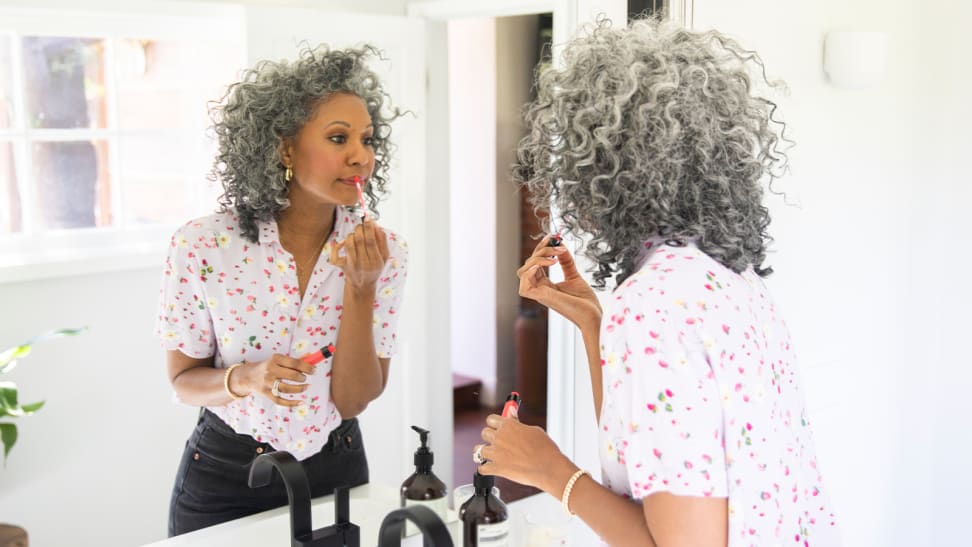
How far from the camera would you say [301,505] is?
50.9 inches

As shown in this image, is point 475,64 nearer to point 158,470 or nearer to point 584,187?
point 584,187

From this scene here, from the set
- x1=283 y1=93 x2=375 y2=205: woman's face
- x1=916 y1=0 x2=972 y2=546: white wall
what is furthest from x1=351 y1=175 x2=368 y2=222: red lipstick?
x1=916 y1=0 x2=972 y2=546: white wall

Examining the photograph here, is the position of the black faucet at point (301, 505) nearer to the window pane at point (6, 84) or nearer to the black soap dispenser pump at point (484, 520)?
the black soap dispenser pump at point (484, 520)

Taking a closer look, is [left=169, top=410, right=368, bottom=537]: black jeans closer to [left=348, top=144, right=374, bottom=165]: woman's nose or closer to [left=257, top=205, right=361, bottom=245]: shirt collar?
[left=257, top=205, right=361, bottom=245]: shirt collar

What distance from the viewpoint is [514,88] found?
5.60 feet

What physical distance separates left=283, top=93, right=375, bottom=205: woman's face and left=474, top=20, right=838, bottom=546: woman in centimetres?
32

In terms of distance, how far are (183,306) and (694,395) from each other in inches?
29.4

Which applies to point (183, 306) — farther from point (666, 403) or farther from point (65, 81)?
point (666, 403)

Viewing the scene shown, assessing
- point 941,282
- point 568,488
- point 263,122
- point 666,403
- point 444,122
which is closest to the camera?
point 666,403

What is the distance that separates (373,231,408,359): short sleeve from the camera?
149 cm

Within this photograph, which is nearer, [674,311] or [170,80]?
[674,311]

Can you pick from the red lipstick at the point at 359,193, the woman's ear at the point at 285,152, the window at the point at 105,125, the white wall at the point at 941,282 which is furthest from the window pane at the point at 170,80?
the white wall at the point at 941,282

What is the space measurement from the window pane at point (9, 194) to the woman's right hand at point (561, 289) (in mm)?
661

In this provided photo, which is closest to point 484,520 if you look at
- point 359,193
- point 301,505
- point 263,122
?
point 301,505
